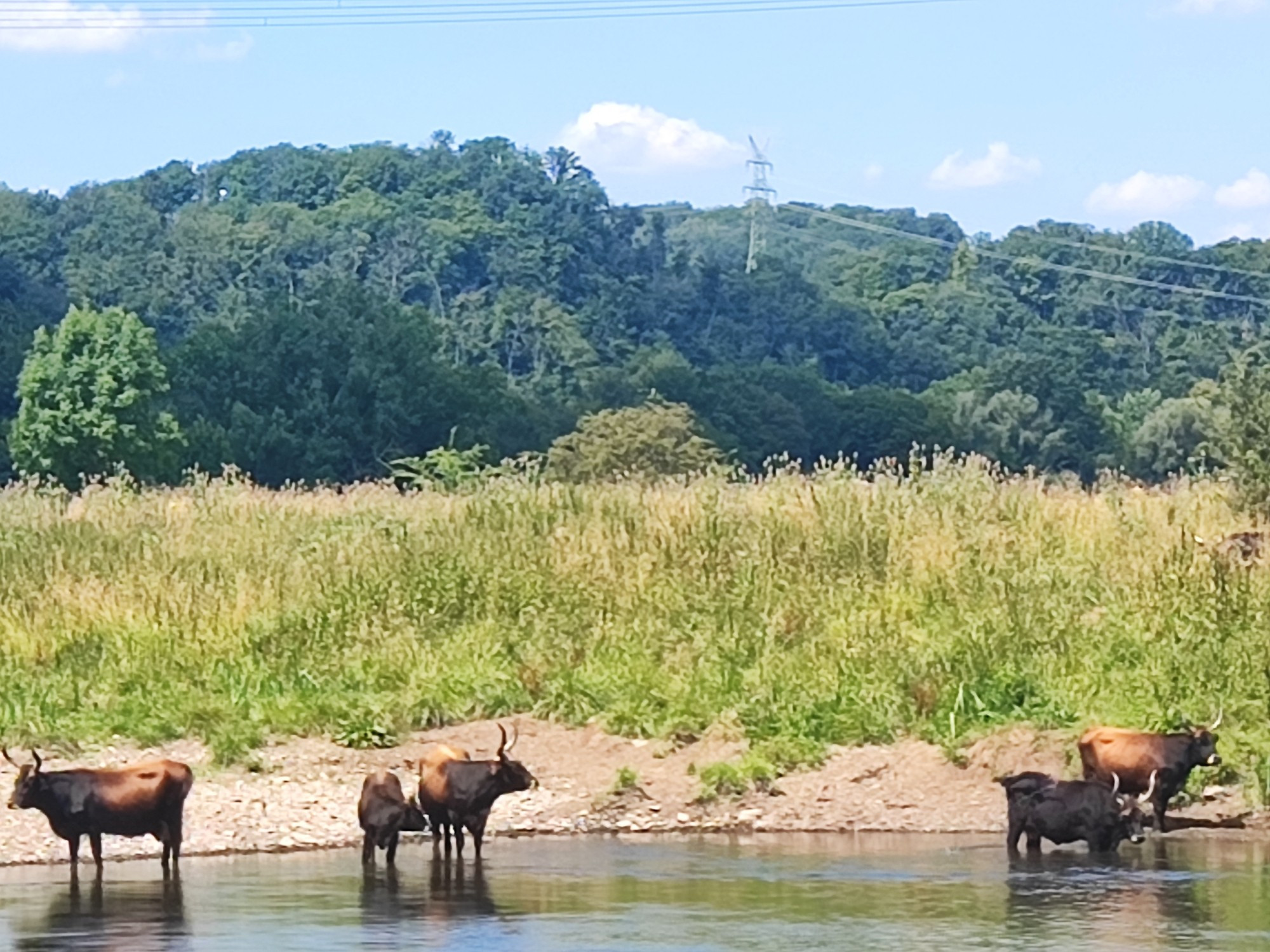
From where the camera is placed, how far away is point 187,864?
1413cm

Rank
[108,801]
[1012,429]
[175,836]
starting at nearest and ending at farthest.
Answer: [108,801] → [175,836] → [1012,429]

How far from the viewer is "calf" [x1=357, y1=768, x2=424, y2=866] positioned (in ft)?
46.0

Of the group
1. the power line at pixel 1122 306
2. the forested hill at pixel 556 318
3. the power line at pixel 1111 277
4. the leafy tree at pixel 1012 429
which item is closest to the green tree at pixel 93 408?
the forested hill at pixel 556 318

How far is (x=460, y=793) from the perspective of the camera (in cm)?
1434

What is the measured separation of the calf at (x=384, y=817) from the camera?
1401cm

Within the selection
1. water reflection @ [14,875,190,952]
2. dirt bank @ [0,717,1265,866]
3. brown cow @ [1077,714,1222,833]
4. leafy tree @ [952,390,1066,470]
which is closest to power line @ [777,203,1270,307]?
leafy tree @ [952,390,1066,470]

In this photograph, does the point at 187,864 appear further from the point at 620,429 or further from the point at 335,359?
the point at 335,359

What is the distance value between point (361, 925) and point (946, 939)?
2.82 meters

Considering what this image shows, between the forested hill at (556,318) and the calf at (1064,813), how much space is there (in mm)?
48866

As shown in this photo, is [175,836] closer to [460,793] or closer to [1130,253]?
[460,793]

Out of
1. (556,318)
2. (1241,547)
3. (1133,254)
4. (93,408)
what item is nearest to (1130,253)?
(1133,254)

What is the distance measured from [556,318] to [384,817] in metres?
80.5

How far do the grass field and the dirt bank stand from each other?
0.84ft

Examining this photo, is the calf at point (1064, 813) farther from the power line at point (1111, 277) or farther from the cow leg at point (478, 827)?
the power line at point (1111, 277)
